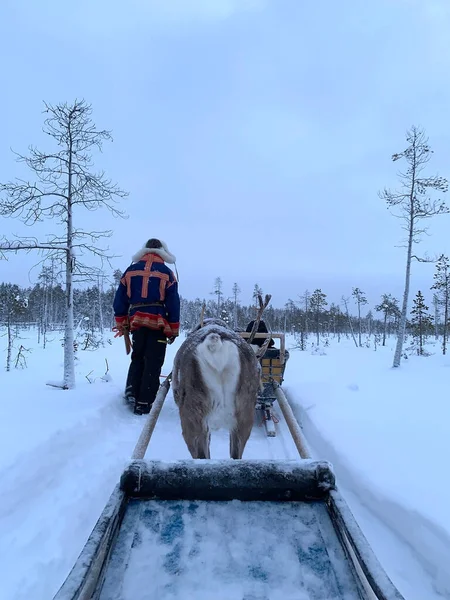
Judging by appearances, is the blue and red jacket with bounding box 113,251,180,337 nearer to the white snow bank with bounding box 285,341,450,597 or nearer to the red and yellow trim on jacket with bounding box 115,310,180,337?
the red and yellow trim on jacket with bounding box 115,310,180,337

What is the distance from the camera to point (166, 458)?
450 centimetres

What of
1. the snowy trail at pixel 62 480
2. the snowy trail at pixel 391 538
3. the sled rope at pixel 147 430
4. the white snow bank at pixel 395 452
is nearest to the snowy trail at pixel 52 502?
the snowy trail at pixel 62 480

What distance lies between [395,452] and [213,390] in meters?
2.28

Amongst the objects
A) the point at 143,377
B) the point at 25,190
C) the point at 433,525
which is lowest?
the point at 433,525

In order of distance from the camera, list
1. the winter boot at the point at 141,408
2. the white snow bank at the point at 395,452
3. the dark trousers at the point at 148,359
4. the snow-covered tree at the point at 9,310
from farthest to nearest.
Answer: the snow-covered tree at the point at 9,310 < the winter boot at the point at 141,408 < the dark trousers at the point at 148,359 < the white snow bank at the point at 395,452

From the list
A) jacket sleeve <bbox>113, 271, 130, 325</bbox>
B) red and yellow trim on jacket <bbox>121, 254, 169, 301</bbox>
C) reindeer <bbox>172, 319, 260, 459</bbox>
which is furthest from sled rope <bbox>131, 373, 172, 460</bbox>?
→ jacket sleeve <bbox>113, 271, 130, 325</bbox>

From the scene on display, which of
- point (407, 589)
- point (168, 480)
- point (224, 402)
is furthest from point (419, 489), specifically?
point (168, 480)

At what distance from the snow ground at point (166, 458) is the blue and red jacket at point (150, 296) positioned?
1.41 metres

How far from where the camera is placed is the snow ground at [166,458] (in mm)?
2580

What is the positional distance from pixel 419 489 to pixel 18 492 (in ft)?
10.8

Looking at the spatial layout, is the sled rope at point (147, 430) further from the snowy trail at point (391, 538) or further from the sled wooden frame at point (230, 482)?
the snowy trail at point (391, 538)

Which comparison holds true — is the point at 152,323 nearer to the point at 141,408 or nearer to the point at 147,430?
the point at 141,408

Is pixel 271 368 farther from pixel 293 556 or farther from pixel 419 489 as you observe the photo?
pixel 293 556

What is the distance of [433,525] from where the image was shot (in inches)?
107
